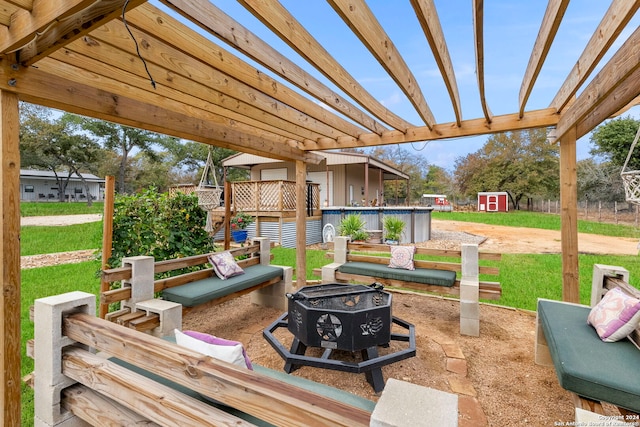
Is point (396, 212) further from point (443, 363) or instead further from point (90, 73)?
point (90, 73)

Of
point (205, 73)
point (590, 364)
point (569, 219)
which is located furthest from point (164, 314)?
point (569, 219)

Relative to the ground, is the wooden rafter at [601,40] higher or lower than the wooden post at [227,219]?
higher

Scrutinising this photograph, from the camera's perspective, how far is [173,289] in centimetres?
322

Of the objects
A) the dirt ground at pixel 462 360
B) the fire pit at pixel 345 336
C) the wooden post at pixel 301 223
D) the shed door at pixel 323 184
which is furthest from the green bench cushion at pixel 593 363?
the shed door at pixel 323 184

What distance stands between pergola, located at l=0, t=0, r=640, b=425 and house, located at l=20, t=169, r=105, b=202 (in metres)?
27.2

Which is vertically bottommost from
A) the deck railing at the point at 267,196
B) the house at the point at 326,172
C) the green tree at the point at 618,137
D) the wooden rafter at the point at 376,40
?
the deck railing at the point at 267,196

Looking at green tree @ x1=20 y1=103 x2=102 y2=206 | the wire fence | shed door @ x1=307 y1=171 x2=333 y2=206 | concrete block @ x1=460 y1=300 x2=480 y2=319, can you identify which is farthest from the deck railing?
green tree @ x1=20 y1=103 x2=102 y2=206

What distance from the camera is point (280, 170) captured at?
551 inches

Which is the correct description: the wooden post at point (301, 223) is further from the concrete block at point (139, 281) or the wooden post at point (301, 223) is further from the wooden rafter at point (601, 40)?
the wooden rafter at point (601, 40)

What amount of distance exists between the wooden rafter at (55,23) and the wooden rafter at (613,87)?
2.64 m

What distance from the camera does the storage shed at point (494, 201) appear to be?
26.9 metres

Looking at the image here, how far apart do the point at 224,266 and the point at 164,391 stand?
2.50 meters

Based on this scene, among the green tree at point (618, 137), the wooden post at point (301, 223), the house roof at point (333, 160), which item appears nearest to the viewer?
the wooden post at point (301, 223)

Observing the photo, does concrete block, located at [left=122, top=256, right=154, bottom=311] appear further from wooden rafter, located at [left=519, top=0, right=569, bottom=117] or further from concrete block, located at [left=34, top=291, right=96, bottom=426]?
wooden rafter, located at [left=519, top=0, right=569, bottom=117]
